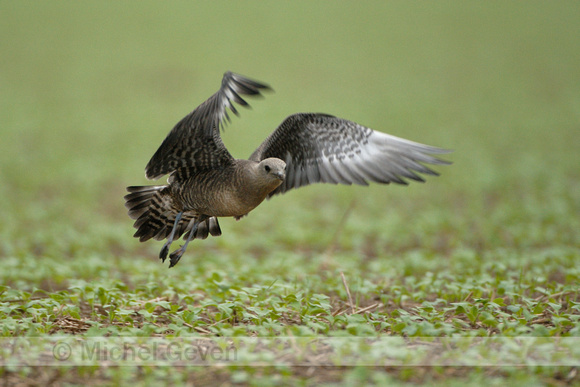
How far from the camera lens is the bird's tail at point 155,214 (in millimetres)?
5719

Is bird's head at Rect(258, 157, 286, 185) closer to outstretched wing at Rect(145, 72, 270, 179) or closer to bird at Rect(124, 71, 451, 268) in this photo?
bird at Rect(124, 71, 451, 268)

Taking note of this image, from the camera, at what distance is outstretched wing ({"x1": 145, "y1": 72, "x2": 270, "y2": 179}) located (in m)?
4.51

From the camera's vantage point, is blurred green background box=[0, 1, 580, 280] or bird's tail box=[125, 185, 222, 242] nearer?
bird's tail box=[125, 185, 222, 242]

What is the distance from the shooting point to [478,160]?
13.1 metres

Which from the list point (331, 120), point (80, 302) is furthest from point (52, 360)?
point (331, 120)

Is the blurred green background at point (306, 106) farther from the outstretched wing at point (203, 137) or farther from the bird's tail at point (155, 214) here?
the outstretched wing at point (203, 137)

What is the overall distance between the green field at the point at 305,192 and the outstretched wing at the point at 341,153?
40.0 inches

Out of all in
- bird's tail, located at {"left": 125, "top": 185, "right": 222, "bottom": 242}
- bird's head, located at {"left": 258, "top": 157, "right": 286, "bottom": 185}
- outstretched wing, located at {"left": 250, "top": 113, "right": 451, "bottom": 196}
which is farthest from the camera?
bird's tail, located at {"left": 125, "top": 185, "right": 222, "bottom": 242}

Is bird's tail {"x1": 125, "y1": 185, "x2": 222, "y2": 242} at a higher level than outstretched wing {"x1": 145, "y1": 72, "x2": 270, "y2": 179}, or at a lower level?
lower

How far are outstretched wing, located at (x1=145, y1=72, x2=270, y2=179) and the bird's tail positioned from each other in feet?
1.51

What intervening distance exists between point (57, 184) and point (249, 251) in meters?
5.17

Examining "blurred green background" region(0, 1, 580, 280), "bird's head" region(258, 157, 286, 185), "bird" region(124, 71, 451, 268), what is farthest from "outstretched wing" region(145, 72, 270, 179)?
"blurred green background" region(0, 1, 580, 280)

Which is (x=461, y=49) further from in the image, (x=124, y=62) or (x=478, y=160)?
(x=124, y=62)

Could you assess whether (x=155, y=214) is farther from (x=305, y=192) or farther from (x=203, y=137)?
(x=305, y=192)
